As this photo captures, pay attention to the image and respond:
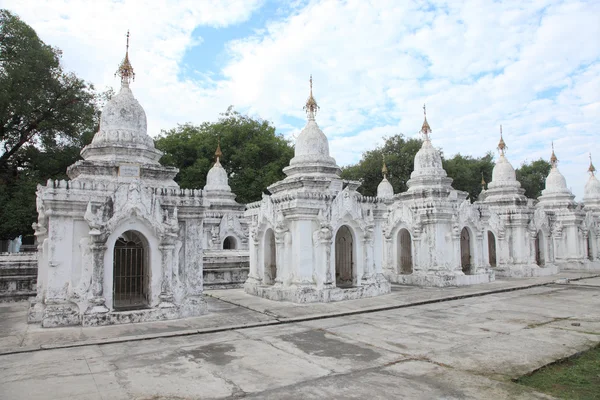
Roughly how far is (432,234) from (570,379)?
1194 centimetres

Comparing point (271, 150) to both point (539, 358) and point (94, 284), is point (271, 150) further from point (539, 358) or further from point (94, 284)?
point (539, 358)

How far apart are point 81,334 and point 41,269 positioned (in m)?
3.50

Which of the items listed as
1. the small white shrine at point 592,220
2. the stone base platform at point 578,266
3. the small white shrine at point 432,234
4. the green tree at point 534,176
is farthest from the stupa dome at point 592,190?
the small white shrine at point 432,234

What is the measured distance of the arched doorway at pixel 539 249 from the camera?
24.0 meters

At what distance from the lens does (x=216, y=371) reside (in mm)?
6770

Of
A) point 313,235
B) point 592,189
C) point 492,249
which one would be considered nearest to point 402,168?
point 592,189

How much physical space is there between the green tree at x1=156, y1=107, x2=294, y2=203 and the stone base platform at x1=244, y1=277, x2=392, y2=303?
1762 cm

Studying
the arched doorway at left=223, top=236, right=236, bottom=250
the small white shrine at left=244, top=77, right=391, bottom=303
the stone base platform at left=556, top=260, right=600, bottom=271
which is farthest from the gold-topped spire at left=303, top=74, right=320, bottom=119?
the stone base platform at left=556, top=260, right=600, bottom=271

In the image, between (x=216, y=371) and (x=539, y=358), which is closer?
(x=216, y=371)

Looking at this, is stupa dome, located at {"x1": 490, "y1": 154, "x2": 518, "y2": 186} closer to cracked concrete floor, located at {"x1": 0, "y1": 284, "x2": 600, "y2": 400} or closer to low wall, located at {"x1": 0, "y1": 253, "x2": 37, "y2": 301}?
cracked concrete floor, located at {"x1": 0, "y1": 284, "x2": 600, "y2": 400}

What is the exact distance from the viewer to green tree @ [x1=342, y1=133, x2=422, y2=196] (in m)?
38.6

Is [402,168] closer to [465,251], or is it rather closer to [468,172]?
[468,172]

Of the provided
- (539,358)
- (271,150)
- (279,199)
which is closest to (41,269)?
(279,199)

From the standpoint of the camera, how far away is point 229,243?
25.5 m
